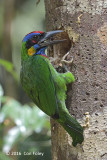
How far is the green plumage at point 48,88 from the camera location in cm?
245

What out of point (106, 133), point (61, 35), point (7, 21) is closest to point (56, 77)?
point (61, 35)

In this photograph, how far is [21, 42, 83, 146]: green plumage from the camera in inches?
96.4

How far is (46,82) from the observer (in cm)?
271

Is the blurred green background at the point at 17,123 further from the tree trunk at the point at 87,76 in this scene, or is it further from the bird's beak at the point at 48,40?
the bird's beak at the point at 48,40

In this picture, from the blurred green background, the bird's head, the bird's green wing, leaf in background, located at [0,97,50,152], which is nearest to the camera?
the bird's green wing

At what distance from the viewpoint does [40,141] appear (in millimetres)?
3219

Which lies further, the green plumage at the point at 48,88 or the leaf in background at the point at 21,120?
the leaf in background at the point at 21,120

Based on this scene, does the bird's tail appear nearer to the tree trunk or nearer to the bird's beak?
the tree trunk

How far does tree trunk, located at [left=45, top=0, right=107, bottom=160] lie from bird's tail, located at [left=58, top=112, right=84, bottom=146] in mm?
74

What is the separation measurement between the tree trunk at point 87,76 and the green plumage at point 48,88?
87 mm

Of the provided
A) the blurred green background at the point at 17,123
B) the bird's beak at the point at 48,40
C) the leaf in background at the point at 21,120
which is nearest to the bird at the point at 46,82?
the bird's beak at the point at 48,40

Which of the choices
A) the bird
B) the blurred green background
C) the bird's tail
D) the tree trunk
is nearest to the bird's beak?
the bird

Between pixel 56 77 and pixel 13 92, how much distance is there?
2.84 meters

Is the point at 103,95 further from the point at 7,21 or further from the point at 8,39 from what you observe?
the point at 7,21
